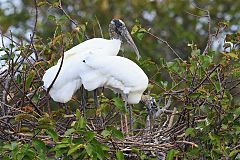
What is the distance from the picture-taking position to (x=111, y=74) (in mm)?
2297

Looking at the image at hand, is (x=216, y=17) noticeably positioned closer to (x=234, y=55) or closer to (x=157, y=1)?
(x=157, y=1)

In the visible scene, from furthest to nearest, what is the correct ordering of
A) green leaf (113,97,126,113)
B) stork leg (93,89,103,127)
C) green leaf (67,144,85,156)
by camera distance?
stork leg (93,89,103,127), green leaf (113,97,126,113), green leaf (67,144,85,156)

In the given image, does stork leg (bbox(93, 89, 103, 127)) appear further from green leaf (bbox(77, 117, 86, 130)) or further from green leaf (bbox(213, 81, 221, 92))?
green leaf (bbox(213, 81, 221, 92))

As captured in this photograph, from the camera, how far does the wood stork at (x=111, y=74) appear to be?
228 cm

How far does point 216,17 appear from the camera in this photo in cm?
743

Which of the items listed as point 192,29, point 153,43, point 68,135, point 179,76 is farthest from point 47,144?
point 192,29

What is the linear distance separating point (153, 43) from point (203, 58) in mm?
4933

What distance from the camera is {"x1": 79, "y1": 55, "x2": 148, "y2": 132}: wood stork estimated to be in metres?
2.28

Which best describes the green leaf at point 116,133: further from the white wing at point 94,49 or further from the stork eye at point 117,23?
the stork eye at point 117,23

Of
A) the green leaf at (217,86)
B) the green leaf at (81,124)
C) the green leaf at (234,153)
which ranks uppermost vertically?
the green leaf at (81,124)

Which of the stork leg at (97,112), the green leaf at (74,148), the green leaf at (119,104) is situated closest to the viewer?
the green leaf at (74,148)

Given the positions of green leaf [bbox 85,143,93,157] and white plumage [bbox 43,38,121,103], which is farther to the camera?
white plumage [bbox 43,38,121,103]

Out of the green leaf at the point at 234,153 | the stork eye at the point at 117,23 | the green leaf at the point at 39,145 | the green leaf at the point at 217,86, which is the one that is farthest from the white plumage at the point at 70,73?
the green leaf at the point at 234,153

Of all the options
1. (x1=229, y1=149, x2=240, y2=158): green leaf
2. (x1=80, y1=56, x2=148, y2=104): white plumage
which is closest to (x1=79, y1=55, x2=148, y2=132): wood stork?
(x1=80, y1=56, x2=148, y2=104): white plumage
